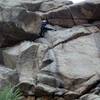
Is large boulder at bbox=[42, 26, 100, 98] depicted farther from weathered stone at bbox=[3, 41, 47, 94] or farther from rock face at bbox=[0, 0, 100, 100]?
weathered stone at bbox=[3, 41, 47, 94]

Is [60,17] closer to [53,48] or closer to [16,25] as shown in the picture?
[53,48]

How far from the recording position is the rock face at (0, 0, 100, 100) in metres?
9.05

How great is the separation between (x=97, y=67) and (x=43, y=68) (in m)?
1.56

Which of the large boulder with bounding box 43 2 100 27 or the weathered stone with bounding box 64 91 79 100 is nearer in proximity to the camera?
the weathered stone with bounding box 64 91 79 100

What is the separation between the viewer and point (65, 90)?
904cm

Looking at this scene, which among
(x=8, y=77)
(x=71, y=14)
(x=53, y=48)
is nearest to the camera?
(x=8, y=77)

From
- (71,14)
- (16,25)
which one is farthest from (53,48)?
(71,14)

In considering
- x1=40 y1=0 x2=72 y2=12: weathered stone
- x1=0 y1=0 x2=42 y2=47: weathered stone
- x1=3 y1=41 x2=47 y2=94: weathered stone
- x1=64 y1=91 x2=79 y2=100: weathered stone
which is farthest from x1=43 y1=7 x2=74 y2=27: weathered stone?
x1=64 y1=91 x2=79 y2=100: weathered stone

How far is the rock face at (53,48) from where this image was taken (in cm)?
905

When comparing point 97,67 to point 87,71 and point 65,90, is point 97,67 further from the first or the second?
point 65,90

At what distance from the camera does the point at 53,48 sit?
10539 millimetres

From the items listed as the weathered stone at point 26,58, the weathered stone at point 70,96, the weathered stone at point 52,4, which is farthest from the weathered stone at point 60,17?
the weathered stone at point 70,96

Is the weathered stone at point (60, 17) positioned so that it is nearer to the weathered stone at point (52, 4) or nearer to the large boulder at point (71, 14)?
the large boulder at point (71, 14)

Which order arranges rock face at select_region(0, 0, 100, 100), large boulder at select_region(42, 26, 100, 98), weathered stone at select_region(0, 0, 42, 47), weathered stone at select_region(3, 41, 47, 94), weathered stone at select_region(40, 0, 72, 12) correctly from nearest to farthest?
rock face at select_region(0, 0, 100, 100)
large boulder at select_region(42, 26, 100, 98)
weathered stone at select_region(3, 41, 47, 94)
weathered stone at select_region(0, 0, 42, 47)
weathered stone at select_region(40, 0, 72, 12)
